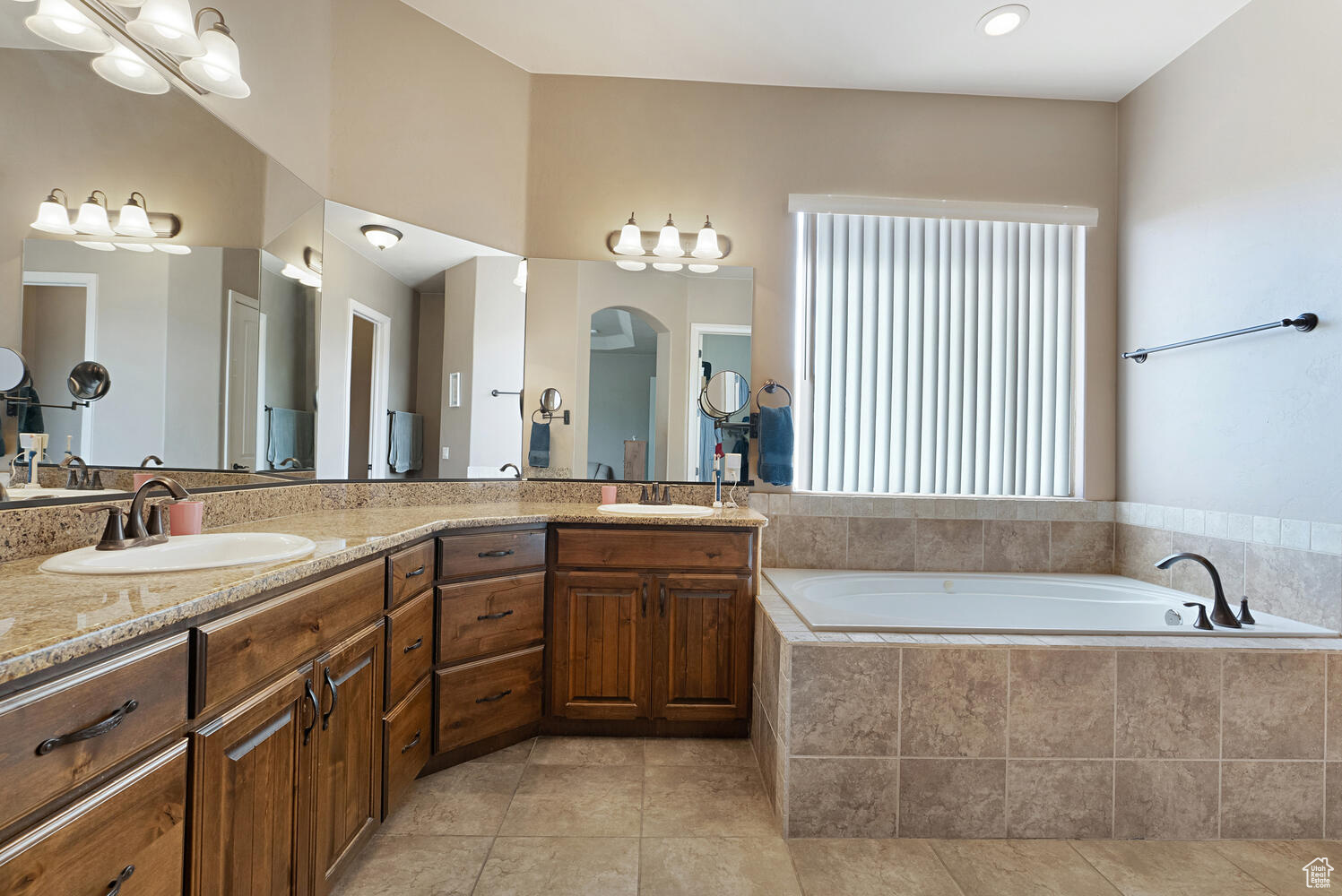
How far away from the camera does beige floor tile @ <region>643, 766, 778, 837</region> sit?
1822mm

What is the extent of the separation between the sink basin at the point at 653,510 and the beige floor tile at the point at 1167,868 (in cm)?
152

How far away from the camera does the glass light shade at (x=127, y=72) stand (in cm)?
139

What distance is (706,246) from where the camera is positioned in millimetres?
2918

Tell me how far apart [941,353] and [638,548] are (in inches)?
70.2

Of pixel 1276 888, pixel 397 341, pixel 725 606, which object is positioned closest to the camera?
pixel 1276 888

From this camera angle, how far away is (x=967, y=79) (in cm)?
290

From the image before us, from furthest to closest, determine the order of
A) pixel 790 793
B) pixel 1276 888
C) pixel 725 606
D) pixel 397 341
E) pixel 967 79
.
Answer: pixel 967 79
pixel 397 341
pixel 725 606
pixel 790 793
pixel 1276 888

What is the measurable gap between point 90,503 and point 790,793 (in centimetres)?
186

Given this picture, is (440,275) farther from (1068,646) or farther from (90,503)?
(1068,646)

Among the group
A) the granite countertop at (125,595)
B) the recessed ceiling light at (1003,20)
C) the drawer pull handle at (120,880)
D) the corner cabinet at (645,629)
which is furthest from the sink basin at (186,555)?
the recessed ceiling light at (1003,20)

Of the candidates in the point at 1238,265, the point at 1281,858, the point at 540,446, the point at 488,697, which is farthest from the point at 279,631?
the point at 1238,265

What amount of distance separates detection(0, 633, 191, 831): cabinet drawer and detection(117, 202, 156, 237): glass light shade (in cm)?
102

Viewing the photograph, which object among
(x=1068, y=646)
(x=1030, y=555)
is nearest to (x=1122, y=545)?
(x=1030, y=555)

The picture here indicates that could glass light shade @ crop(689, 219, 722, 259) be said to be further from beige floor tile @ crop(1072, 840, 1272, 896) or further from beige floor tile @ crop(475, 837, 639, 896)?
beige floor tile @ crop(1072, 840, 1272, 896)
